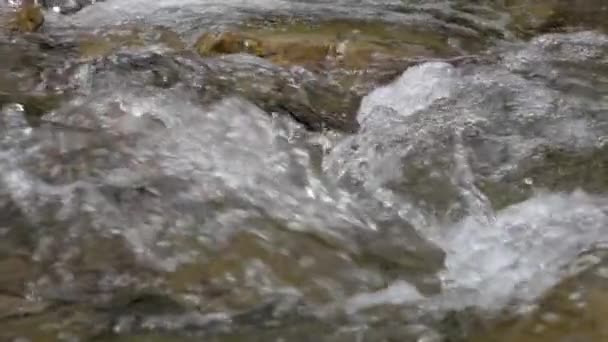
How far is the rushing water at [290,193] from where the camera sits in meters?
3.14

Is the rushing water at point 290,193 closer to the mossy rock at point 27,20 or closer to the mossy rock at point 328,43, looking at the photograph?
the mossy rock at point 328,43

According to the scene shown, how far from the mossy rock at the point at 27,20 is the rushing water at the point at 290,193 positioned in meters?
0.40

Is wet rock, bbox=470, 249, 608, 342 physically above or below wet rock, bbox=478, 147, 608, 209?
below

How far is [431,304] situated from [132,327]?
1.02 meters

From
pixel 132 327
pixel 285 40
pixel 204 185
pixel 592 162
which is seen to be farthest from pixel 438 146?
pixel 132 327

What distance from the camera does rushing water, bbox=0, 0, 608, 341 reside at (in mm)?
3139

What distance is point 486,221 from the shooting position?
12.4ft

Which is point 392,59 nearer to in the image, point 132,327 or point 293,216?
point 293,216

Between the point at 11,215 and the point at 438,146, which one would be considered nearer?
the point at 11,215

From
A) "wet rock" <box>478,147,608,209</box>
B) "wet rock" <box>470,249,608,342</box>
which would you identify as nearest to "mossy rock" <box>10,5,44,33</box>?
"wet rock" <box>478,147,608,209</box>

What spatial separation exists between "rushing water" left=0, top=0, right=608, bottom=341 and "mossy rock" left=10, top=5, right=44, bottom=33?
396 millimetres

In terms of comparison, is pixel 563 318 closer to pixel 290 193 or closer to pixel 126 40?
pixel 290 193

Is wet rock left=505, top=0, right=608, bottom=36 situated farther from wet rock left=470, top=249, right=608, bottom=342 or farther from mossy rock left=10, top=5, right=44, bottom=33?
wet rock left=470, top=249, right=608, bottom=342

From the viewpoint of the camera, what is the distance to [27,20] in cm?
639
